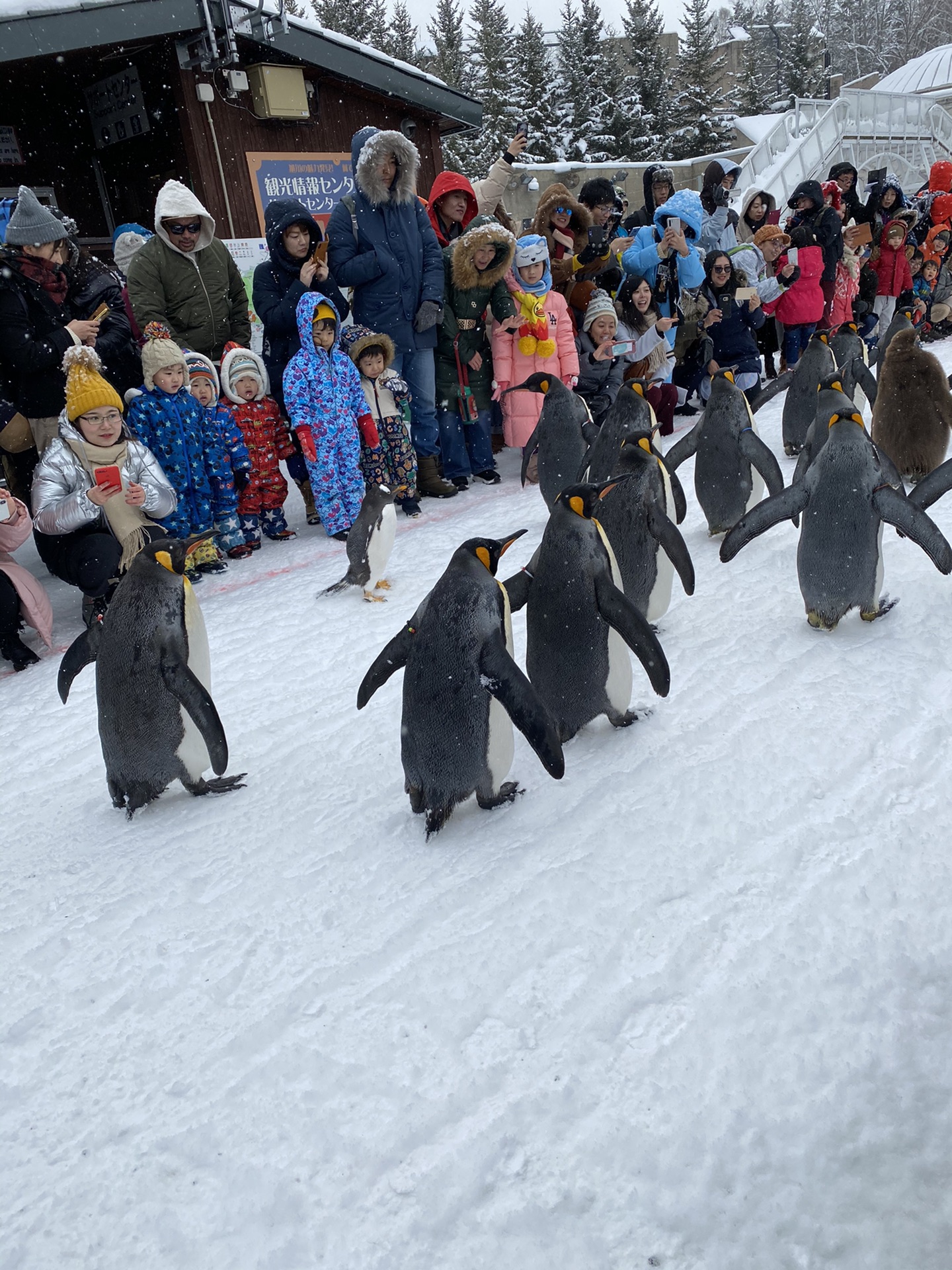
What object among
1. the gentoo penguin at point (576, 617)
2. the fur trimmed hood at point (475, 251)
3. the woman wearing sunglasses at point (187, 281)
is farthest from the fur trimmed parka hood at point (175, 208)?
the gentoo penguin at point (576, 617)

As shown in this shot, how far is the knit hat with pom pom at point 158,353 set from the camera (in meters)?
3.95

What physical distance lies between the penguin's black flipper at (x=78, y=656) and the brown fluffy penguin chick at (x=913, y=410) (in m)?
3.38

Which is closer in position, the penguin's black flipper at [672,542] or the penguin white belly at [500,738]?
the penguin white belly at [500,738]

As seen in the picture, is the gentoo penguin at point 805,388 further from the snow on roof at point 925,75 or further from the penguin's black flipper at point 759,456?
the snow on roof at point 925,75

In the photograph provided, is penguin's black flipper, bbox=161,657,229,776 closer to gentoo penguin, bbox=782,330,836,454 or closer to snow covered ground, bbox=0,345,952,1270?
snow covered ground, bbox=0,345,952,1270

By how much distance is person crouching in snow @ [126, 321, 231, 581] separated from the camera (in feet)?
13.1

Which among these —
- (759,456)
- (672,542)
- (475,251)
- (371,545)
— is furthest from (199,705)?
(475,251)

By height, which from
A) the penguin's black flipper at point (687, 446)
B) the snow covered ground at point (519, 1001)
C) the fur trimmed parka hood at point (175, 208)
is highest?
the fur trimmed parka hood at point (175, 208)

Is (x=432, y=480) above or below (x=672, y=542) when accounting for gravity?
above

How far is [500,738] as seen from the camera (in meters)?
1.96

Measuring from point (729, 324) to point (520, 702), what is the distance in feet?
A: 16.1

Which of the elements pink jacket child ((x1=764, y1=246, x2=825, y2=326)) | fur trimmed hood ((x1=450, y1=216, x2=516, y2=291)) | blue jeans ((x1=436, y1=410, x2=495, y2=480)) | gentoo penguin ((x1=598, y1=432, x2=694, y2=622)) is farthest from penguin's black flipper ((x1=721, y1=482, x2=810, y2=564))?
pink jacket child ((x1=764, y1=246, x2=825, y2=326))

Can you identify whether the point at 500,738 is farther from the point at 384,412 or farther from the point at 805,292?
the point at 805,292

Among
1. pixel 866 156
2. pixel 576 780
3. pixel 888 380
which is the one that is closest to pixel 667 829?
pixel 576 780
